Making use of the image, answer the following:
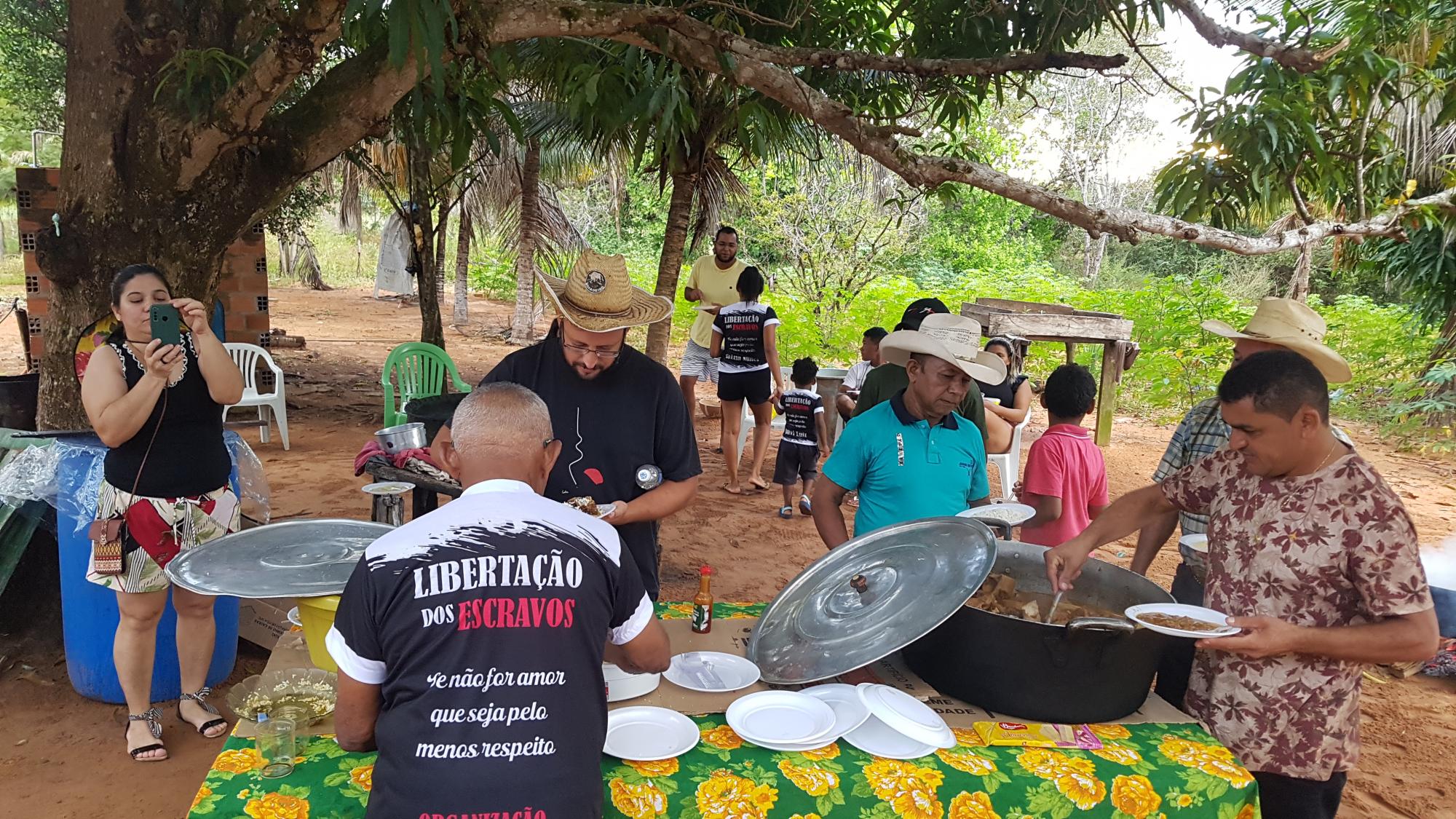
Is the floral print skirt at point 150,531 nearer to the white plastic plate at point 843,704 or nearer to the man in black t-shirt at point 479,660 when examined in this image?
the man in black t-shirt at point 479,660

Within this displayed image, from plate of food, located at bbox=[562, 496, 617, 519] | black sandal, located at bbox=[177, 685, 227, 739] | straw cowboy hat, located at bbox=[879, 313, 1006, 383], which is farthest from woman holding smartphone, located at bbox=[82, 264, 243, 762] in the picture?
straw cowboy hat, located at bbox=[879, 313, 1006, 383]

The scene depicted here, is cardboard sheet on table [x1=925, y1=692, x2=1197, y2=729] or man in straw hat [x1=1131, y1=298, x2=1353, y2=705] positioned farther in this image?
man in straw hat [x1=1131, y1=298, x2=1353, y2=705]

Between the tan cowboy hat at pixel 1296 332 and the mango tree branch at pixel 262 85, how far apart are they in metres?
3.25

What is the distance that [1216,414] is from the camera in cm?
292

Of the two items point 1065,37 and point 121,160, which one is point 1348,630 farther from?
point 121,160

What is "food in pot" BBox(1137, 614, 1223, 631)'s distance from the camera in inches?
72.3

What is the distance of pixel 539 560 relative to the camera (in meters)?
1.44

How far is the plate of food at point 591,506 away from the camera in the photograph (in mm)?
2303

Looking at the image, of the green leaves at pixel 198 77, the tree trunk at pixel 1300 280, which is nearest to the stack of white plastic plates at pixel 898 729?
the green leaves at pixel 198 77

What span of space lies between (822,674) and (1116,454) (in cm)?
885

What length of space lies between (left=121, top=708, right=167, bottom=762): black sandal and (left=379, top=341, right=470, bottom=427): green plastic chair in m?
3.04

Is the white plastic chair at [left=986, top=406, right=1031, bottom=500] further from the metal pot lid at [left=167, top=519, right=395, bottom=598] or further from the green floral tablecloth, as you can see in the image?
the metal pot lid at [left=167, top=519, right=395, bottom=598]

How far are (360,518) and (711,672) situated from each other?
14.0 feet

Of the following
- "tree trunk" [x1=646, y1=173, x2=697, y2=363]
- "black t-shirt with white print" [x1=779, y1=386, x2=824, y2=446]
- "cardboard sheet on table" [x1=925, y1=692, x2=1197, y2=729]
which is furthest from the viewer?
"tree trunk" [x1=646, y1=173, x2=697, y2=363]
